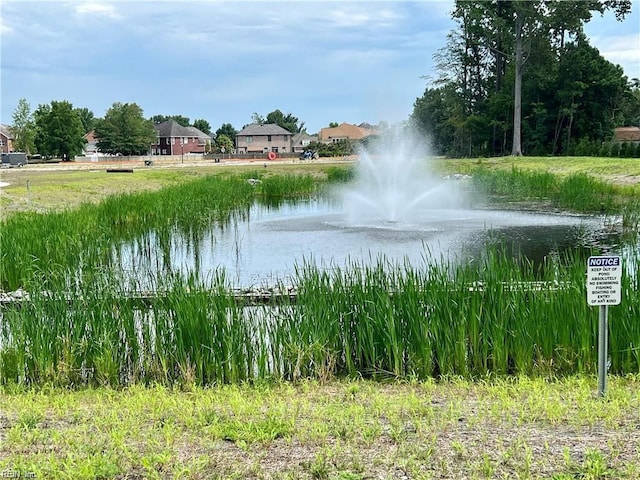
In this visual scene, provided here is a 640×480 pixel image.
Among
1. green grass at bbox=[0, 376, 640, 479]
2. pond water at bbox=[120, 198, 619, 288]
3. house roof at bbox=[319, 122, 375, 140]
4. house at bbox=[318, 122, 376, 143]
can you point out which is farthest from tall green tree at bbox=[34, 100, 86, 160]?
green grass at bbox=[0, 376, 640, 479]

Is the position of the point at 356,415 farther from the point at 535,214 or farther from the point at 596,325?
the point at 535,214

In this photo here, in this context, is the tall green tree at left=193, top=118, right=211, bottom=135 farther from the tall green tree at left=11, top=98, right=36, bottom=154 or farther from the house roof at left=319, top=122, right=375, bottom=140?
the tall green tree at left=11, top=98, right=36, bottom=154

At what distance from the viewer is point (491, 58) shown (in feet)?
185

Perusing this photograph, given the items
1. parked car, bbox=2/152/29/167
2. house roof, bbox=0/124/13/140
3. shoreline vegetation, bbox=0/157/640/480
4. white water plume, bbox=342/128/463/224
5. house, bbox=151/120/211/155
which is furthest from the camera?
house, bbox=151/120/211/155

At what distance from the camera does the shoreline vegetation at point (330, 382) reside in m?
3.66

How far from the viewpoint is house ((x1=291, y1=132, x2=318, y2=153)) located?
108 metres

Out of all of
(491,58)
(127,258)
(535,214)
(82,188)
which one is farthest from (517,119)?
(127,258)

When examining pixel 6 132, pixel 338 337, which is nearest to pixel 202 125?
pixel 6 132

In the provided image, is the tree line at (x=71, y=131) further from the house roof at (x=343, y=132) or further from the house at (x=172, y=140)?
the house roof at (x=343, y=132)

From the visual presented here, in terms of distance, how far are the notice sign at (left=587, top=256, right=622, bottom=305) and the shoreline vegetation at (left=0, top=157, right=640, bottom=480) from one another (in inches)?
28.3

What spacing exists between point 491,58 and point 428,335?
179ft

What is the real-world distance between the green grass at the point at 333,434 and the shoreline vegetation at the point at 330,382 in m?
0.01

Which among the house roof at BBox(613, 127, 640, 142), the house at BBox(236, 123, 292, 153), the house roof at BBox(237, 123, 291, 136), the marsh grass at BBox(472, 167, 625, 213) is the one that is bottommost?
the marsh grass at BBox(472, 167, 625, 213)

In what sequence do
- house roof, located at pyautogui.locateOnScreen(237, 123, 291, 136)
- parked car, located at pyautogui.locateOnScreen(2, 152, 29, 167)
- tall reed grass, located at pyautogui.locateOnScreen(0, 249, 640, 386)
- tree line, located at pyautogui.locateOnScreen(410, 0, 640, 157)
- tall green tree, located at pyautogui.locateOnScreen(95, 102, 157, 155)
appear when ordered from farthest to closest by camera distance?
1. house roof, located at pyautogui.locateOnScreen(237, 123, 291, 136)
2. tall green tree, located at pyautogui.locateOnScreen(95, 102, 157, 155)
3. parked car, located at pyautogui.locateOnScreen(2, 152, 29, 167)
4. tree line, located at pyautogui.locateOnScreen(410, 0, 640, 157)
5. tall reed grass, located at pyautogui.locateOnScreen(0, 249, 640, 386)
